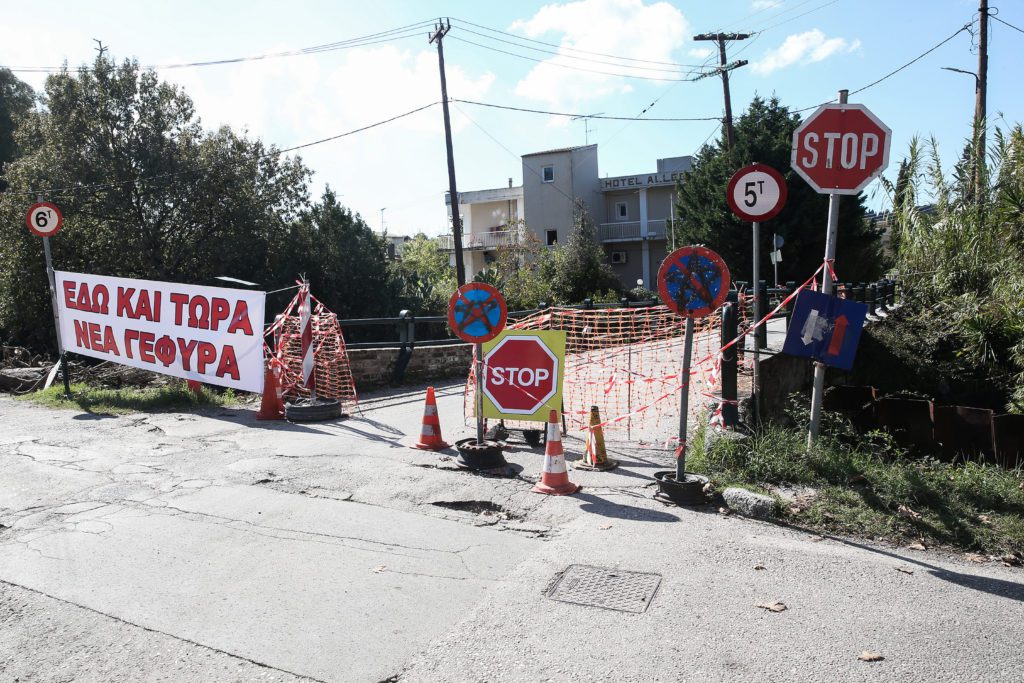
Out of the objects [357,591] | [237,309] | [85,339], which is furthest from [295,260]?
[357,591]

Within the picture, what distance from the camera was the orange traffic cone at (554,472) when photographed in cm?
692

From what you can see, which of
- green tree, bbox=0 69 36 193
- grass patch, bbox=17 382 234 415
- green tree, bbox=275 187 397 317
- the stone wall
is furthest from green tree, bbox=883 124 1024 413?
green tree, bbox=0 69 36 193

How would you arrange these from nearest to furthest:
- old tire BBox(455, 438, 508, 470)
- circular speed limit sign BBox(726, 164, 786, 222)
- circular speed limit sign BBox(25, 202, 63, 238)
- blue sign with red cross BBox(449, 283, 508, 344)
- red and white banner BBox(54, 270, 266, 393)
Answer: circular speed limit sign BBox(726, 164, 786, 222), old tire BBox(455, 438, 508, 470), blue sign with red cross BBox(449, 283, 508, 344), red and white banner BBox(54, 270, 266, 393), circular speed limit sign BBox(25, 202, 63, 238)

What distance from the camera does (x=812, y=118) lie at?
266 inches

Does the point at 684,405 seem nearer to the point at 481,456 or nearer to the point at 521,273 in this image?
the point at 481,456

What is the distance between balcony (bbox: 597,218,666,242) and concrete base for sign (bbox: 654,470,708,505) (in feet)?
139

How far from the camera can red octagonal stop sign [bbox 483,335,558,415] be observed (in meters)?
8.68

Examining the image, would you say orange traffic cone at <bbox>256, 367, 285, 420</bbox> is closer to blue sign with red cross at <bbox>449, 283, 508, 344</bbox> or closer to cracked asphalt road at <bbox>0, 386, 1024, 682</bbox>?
cracked asphalt road at <bbox>0, 386, 1024, 682</bbox>

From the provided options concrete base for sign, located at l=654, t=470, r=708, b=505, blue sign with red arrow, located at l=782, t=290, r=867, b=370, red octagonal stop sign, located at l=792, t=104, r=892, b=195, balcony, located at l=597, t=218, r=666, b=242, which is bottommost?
concrete base for sign, located at l=654, t=470, r=708, b=505

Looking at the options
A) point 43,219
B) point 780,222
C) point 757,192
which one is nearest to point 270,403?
point 43,219

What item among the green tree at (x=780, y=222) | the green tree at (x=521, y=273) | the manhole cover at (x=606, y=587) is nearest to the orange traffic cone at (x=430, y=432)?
the manhole cover at (x=606, y=587)

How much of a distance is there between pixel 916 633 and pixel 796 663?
32.0 inches

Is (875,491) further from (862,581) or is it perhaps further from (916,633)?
(916,633)

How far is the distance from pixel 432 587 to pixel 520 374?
413cm
